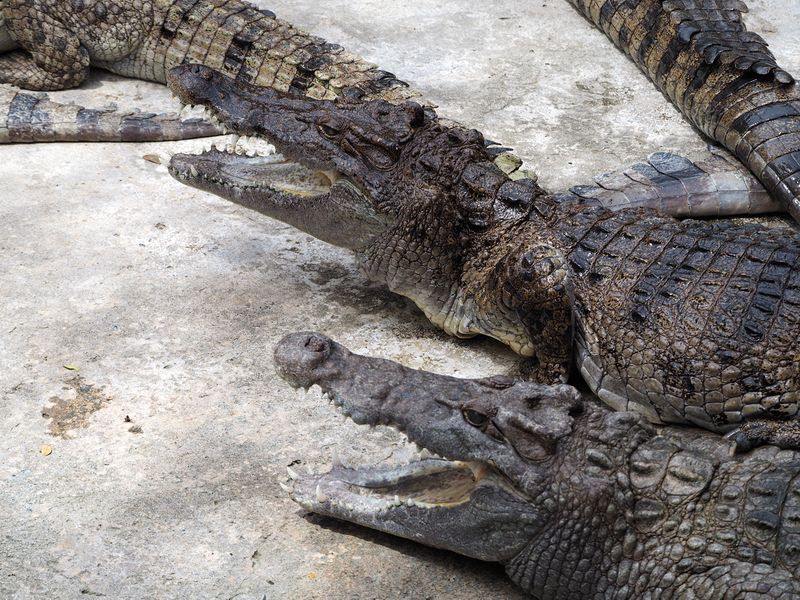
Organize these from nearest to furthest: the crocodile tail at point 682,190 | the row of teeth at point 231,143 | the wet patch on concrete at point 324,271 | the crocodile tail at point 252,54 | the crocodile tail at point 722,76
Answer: the row of teeth at point 231,143
the wet patch on concrete at point 324,271
the crocodile tail at point 682,190
the crocodile tail at point 722,76
the crocodile tail at point 252,54

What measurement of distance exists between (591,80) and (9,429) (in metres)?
4.52

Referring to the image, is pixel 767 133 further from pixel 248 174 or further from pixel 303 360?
pixel 303 360

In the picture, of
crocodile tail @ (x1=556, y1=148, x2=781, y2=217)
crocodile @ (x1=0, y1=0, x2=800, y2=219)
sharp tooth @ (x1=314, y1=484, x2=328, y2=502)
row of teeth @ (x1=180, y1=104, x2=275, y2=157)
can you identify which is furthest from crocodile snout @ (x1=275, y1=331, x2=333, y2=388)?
crocodile @ (x1=0, y1=0, x2=800, y2=219)

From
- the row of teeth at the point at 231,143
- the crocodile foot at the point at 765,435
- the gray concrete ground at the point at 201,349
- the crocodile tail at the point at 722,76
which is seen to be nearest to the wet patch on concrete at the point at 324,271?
the gray concrete ground at the point at 201,349

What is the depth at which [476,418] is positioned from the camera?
10.9 ft

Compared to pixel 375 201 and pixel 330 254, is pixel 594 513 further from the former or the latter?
pixel 330 254

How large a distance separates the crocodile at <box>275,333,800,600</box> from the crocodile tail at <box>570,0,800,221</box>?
2.73 meters

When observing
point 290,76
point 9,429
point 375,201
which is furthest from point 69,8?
point 9,429

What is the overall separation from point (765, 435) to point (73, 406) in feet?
8.52

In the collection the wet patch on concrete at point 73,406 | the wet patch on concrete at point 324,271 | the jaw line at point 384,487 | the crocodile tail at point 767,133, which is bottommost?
the wet patch on concrete at point 73,406

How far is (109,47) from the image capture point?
6840 mm

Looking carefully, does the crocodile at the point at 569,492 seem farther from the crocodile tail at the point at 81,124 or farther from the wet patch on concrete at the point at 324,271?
the crocodile tail at the point at 81,124

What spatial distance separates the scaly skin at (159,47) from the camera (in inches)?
251

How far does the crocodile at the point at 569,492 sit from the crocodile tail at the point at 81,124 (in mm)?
3095
